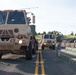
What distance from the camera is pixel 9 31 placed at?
19.2 metres

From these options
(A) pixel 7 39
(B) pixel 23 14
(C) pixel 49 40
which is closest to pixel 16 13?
(B) pixel 23 14

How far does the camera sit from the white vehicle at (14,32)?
18.9 metres

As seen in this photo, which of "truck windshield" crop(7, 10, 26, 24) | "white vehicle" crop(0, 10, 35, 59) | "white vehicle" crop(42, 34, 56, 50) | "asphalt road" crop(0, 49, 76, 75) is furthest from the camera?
"white vehicle" crop(42, 34, 56, 50)

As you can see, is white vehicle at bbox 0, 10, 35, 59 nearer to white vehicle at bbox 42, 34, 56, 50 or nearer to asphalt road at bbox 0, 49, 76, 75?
asphalt road at bbox 0, 49, 76, 75

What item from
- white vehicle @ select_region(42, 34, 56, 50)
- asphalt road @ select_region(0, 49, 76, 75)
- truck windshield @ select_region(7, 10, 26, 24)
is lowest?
asphalt road @ select_region(0, 49, 76, 75)

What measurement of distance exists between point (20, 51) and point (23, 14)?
243 centimetres

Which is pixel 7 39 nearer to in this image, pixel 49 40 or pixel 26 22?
pixel 26 22

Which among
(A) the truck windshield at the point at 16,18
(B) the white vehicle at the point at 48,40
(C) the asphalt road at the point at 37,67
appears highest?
(A) the truck windshield at the point at 16,18

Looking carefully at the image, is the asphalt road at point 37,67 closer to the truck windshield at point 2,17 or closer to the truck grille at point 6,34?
the truck grille at point 6,34

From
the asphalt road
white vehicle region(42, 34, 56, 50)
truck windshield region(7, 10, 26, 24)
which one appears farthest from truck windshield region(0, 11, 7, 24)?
white vehicle region(42, 34, 56, 50)

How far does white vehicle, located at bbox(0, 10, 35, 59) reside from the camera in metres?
18.9

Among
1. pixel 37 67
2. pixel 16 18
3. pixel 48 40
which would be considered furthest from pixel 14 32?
pixel 48 40

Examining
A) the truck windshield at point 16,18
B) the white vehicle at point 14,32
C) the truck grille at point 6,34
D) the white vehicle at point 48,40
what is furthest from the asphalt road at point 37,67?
the white vehicle at point 48,40

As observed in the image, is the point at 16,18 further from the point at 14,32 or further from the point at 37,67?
the point at 37,67
